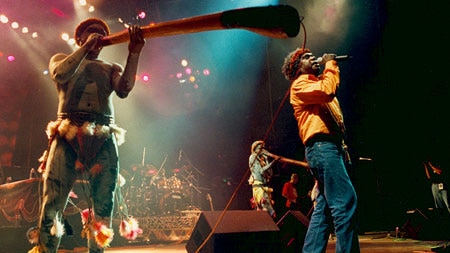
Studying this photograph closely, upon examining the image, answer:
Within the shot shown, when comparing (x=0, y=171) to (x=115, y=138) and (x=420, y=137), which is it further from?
(x=420, y=137)

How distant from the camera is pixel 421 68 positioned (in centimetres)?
1038

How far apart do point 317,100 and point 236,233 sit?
5.73 feet

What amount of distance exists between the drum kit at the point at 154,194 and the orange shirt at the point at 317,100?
7404 millimetres

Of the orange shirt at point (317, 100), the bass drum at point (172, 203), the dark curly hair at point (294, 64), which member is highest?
the dark curly hair at point (294, 64)

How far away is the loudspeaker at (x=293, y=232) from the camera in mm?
4637

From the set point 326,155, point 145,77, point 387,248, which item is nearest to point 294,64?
point 326,155

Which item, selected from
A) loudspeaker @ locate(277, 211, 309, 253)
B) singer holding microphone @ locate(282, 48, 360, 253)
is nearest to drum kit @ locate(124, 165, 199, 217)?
loudspeaker @ locate(277, 211, 309, 253)

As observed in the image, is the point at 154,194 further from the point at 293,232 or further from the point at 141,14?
the point at 293,232

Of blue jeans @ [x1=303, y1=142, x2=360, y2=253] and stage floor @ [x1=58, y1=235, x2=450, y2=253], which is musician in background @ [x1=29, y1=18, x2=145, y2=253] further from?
stage floor @ [x1=58, y1=235, x2=450, y2=253]

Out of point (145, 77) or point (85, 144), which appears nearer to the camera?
point (85, 144)

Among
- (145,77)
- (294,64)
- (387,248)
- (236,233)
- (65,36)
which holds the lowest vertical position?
(387,248)

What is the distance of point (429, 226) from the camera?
7.79 metres

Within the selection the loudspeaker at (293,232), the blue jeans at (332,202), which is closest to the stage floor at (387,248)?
the loudspeaker at (293,232)

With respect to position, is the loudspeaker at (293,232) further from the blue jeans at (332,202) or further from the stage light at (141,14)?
A: the stage light at (141,14)
